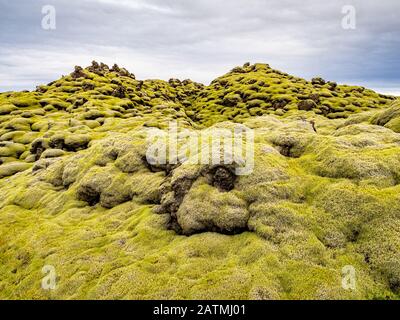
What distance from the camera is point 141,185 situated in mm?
36219

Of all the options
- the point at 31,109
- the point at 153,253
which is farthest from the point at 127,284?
the point at 31,109

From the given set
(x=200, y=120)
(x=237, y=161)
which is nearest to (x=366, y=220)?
(x=237, y=161)

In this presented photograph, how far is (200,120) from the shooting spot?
156375 mm

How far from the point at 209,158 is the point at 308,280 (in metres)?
14.0

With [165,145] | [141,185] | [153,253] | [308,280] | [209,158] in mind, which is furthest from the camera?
[165,145]

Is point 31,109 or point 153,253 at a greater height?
point 31,109

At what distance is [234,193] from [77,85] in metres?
155
